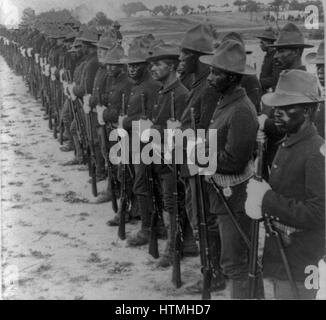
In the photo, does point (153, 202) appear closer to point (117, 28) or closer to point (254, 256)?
point (254, 256)

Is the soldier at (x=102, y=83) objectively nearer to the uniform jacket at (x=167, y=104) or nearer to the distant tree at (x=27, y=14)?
the distant tree at (x=27, y=14)

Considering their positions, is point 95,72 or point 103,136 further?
point 95,72

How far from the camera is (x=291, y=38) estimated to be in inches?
236

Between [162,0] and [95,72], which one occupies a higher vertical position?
[162,0]

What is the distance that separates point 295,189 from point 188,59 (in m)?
2.24

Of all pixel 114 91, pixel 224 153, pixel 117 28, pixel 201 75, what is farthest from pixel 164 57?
pixel 117 28

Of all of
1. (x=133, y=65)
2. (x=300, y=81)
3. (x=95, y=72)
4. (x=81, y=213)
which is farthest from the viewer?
(x=95, y=72)

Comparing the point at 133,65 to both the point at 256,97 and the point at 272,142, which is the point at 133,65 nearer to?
the point at 256,97

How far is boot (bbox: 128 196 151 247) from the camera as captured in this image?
21.4 ft

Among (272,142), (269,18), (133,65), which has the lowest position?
(272,142)

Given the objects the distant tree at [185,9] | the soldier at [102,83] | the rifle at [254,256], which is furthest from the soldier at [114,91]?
the rifle at [254,256]
